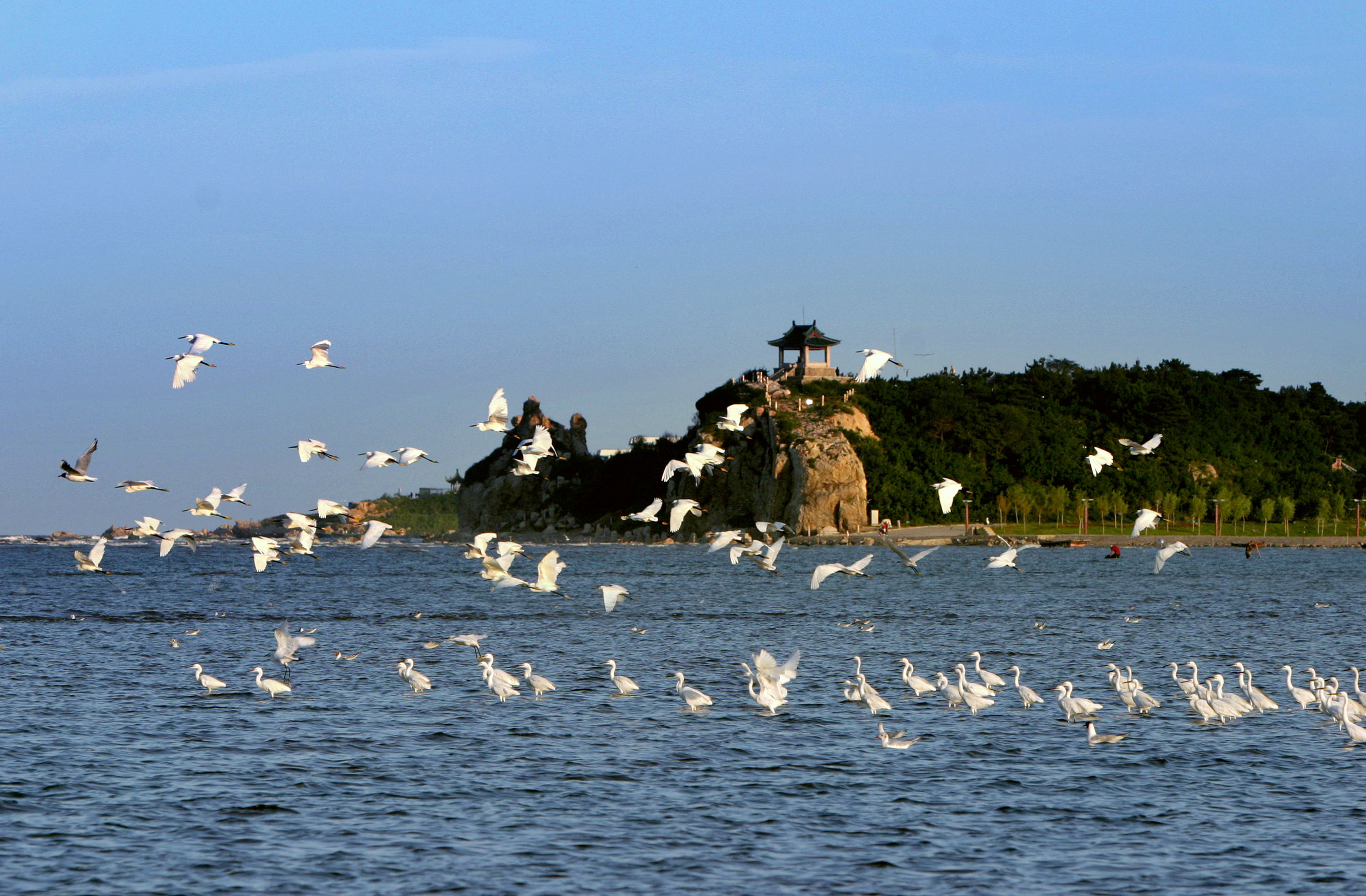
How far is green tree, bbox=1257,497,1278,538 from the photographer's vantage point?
130 m

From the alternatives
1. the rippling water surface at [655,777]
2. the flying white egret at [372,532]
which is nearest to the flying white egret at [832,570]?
the rippling water surface at [655,777]

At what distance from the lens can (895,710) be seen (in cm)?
2628

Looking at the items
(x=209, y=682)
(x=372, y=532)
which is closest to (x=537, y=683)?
(x=372, y=532)

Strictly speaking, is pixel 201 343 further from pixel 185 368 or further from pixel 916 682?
pixel 916 682

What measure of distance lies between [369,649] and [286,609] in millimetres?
20920

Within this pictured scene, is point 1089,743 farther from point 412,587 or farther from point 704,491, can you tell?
point 704,491

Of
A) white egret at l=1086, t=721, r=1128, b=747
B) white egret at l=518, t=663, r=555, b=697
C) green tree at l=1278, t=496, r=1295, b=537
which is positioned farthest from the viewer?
green tree at l=1278, t=496, r=1295, b=537

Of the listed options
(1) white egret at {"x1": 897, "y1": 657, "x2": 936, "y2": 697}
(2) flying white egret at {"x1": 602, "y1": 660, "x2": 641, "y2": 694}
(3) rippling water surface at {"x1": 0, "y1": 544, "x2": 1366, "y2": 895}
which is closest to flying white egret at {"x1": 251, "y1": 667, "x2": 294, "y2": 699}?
(3) rippling water surface at {"x1": 0, "y1": 544, "x2": 1366, "y2": 895}

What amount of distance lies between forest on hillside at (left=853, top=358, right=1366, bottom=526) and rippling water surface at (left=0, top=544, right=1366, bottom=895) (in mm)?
90983

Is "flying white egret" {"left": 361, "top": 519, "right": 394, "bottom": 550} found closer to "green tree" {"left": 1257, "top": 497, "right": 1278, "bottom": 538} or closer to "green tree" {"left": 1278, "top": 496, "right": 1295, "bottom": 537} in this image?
"green tree" {"left": 1257, "top": 497, "right": 1278, "bottom": 538}

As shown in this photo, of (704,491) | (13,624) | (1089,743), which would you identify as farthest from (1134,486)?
(1089,743)

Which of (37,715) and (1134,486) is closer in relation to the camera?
(37,715)

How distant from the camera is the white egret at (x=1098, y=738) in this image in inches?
891

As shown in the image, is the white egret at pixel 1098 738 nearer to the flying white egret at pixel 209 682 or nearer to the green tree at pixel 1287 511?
the flying white egret at pixel 209 682
